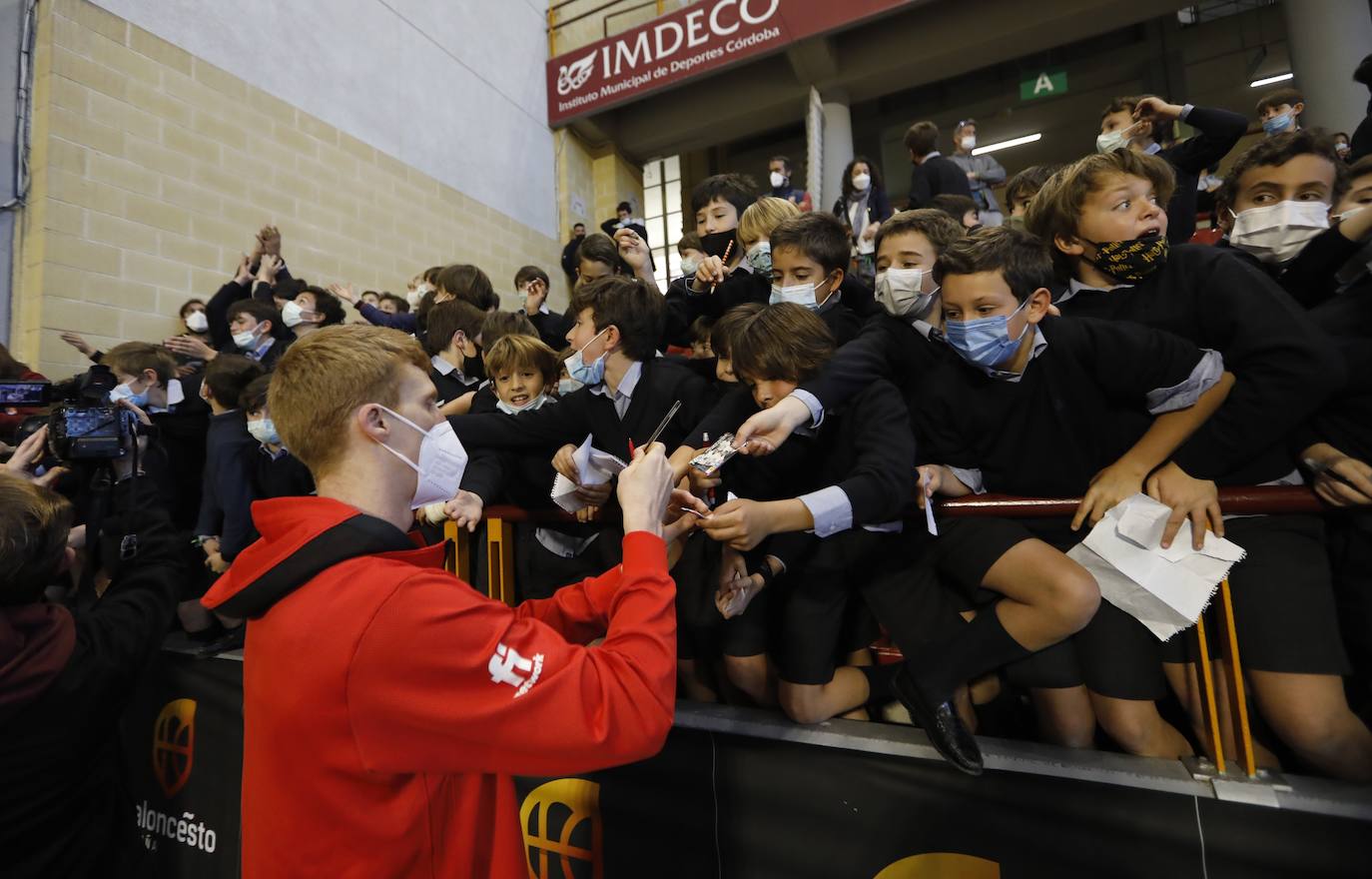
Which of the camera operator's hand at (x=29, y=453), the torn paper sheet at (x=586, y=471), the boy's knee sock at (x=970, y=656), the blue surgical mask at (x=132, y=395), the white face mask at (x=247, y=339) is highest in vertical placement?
the white face mask at (x=247, y=339)

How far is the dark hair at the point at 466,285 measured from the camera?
4656 millimetres

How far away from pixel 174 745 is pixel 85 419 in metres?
1.46

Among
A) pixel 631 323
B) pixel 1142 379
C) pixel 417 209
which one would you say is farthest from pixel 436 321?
pixel 417 209

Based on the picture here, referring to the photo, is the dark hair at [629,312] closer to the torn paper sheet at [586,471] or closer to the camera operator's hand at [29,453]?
the torn paper sheet at [586,471]

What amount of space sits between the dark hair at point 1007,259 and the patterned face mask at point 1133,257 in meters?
0.19

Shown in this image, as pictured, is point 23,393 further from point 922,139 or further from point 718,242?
point 922,139

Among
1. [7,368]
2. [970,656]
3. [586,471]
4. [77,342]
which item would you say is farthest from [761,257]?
[77,342]

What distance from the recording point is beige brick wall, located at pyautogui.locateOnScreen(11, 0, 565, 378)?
4.85 m

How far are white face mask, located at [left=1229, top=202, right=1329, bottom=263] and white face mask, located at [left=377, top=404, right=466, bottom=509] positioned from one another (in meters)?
A: 2.37

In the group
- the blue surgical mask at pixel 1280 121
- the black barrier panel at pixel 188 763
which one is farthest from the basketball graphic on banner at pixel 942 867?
the blue surgical mask at pixel 1280 121

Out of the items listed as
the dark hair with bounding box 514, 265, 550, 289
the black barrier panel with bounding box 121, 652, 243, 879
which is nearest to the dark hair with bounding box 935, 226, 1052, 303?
the dark hair with bounding box 514, 265, 550, 289

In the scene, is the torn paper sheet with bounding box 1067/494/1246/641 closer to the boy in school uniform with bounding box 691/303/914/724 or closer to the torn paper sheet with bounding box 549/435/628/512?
the boy in school uniform with bounding box 691/303/914/724

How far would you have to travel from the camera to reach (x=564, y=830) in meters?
2.12

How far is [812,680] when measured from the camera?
199 cm
